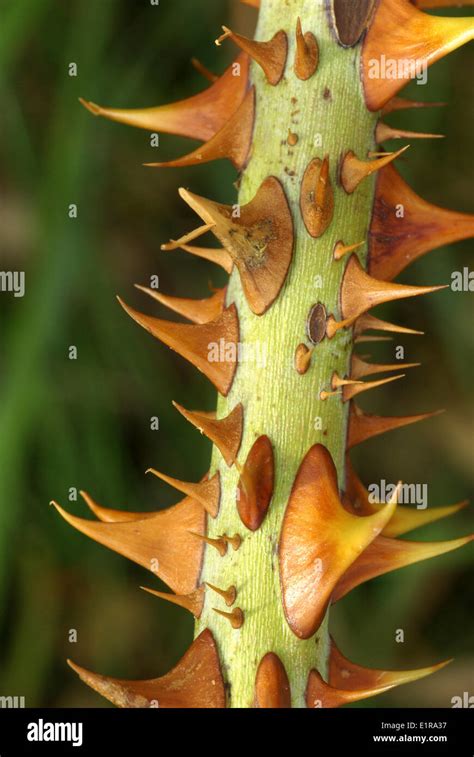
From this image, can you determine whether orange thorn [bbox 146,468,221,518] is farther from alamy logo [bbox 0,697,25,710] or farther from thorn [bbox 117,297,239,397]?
alamy logo [bbox 0,697,25,710]

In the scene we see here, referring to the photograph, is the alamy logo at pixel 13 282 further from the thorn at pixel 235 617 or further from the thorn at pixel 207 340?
the thorn at pixel 235 617

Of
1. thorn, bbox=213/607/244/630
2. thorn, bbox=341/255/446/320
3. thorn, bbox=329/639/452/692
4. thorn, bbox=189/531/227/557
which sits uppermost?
thorn, bbox=341/255/446/320

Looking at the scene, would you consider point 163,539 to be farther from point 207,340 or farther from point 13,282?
point 13,282
